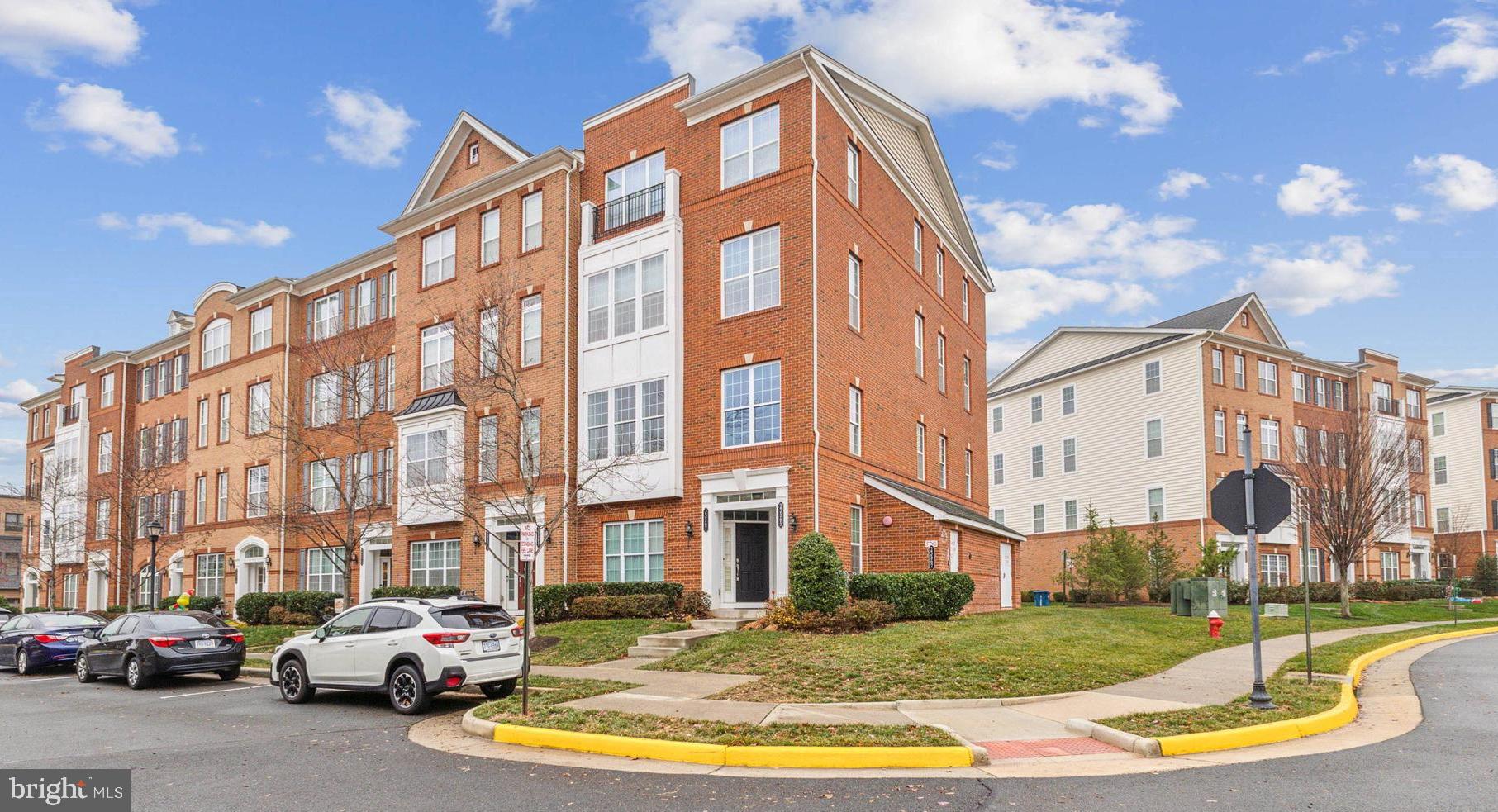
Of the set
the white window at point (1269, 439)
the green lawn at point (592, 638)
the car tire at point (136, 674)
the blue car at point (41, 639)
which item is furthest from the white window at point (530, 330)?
the white window at point (1269, 439)

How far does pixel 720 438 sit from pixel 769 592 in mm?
3849

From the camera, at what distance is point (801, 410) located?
23.0 m

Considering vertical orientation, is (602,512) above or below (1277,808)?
above

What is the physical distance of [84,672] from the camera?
20.8 meters

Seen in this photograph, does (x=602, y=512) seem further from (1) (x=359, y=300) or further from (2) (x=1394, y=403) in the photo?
(2) (x=1394, y=403)

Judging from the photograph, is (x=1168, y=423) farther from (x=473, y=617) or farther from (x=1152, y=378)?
(x=473, y=617)

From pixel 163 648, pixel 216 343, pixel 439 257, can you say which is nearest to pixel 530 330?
pixel 439 257

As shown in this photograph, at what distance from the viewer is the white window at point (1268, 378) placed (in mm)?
47344

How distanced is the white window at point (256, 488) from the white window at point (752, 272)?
73.1 feet

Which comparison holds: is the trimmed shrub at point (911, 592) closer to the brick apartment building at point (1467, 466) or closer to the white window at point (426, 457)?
the white window at point (426, 457)

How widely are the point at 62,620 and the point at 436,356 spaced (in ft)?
38.6

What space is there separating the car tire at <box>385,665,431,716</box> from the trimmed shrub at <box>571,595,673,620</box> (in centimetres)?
922

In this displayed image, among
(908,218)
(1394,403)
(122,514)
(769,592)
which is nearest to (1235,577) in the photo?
(1394,403)

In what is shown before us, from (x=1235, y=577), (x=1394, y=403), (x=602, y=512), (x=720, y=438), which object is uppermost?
(x=1394, y=403)
